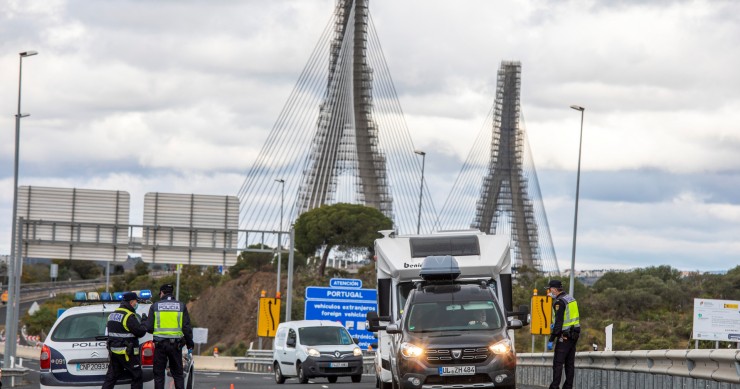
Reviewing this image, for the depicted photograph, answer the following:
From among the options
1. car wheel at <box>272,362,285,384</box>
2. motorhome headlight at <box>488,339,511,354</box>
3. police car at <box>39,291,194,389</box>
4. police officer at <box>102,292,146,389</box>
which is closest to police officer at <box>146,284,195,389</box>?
police car at <box>39,291,194,389</box>

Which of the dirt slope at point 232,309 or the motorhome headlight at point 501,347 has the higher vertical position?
the motorhome headlight at point 501,347

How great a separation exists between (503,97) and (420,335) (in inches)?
5516

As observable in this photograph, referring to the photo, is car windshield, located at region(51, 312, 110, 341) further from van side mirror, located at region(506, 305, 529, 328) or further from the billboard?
the billboard

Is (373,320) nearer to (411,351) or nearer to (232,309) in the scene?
(411,351)

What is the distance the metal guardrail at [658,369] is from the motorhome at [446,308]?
198 cm

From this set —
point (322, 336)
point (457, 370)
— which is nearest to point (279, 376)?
point (322, 336)

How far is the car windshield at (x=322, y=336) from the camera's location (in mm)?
34562

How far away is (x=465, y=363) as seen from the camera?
786 inches

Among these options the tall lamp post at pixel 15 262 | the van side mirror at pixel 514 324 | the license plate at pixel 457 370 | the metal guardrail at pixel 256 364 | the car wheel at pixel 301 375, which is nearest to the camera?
the license plate at pixel 457 370

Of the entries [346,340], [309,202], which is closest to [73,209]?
[346,340]

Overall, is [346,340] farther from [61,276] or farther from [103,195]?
[61,276]

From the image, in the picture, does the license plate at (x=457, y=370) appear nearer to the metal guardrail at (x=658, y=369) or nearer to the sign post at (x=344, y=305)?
the metal guardrail at (x=658, y=369)

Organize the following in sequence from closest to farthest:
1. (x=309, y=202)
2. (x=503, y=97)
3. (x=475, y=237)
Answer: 1. (x=475, y=237)
2. (x=309, y=202)
3. (x=503, y=97)

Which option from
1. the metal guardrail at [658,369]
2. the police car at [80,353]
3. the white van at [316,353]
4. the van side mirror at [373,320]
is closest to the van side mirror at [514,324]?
the metal guardrail at [658,369]
